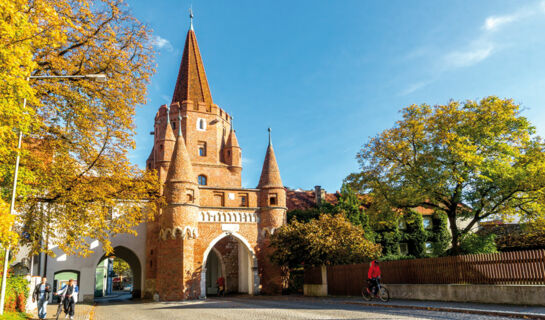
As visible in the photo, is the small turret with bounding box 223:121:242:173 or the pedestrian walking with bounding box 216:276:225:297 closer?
the pedestrian walking with bounding box 216:276:225:297

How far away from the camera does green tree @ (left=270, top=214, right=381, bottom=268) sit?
2359 cm

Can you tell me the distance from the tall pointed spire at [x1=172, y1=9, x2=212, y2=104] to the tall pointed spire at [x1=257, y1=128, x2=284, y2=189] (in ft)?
30.5

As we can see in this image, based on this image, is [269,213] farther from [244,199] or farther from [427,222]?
[427,222]

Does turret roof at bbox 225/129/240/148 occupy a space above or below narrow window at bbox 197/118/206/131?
below

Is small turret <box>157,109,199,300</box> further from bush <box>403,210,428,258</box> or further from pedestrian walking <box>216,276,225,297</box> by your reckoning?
bush <box>403,210,428,258</box>

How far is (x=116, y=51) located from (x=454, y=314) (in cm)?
1365

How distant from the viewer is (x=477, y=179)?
21297mm

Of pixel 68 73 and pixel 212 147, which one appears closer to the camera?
pixel 68 73

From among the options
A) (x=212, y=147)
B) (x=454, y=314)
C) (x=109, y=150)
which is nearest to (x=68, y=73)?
(x=109, y=150)

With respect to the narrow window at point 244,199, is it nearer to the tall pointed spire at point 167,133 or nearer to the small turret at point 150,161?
the tall pointed spire at point 167,133

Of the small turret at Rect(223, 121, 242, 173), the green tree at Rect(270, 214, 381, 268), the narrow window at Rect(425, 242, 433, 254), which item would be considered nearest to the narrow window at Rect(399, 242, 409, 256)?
the narrow window at Rect(425, 242, 433, 254)

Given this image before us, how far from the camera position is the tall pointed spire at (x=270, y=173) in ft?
104

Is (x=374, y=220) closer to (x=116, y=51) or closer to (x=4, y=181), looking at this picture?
(x=116, y=51)

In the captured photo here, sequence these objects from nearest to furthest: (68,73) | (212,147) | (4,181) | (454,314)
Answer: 1. (454,314)
2. (4,181)
3. (68,73)
4. (212,147)
